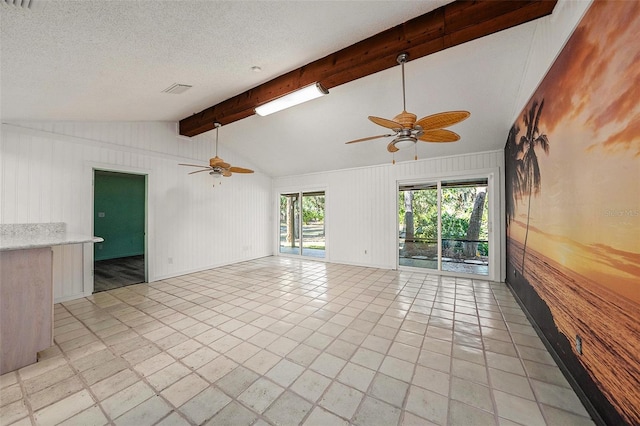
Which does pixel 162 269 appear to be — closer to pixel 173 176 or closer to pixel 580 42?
pixel 173 176

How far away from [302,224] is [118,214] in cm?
568

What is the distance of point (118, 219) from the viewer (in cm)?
722

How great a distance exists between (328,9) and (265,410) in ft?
9.96

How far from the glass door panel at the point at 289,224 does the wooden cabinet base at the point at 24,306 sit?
547 cm

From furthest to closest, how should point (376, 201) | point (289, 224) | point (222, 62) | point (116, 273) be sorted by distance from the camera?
point (289, 224), point (376, 201), point (116, 273), point (222, 62)

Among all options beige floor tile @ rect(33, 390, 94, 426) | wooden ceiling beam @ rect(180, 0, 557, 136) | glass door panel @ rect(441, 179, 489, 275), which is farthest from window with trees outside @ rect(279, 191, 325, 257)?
beige floor tile @ rect(33, 390, 94, 426)

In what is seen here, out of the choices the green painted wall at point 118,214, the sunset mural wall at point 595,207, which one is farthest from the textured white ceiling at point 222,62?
the green painted wall at point 118,214

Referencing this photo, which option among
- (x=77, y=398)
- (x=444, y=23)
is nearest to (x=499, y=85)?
(x=444, y=23)

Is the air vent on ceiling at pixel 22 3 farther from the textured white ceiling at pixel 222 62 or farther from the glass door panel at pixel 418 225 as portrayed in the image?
the glass door panel at pixel 418 225

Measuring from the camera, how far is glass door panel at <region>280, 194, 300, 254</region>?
292 inches

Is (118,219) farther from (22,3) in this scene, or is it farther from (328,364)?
(328,364)

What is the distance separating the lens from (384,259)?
5656 millimetres

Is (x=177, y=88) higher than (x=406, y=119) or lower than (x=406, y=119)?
higher

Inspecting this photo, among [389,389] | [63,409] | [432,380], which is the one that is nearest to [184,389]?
[63,409]
